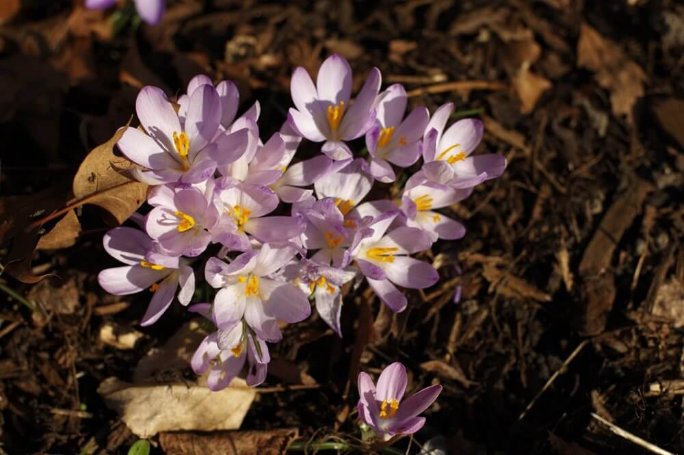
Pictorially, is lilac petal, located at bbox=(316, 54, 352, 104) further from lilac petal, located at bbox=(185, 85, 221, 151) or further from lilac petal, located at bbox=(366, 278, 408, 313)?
lilac petal, located at bbox=(366, 278, 408, 313)

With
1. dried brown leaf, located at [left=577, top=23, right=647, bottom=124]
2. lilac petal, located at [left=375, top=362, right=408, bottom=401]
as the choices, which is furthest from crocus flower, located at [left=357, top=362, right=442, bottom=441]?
dried brown leaf, located at [left=577, top=23, right=647, bottom=124]

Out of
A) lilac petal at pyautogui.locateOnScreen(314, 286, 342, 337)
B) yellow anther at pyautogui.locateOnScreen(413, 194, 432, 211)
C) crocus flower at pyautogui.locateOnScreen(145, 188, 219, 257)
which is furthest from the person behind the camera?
yellow anther at pyautogui.locateOnScreen(413, 194, 432, 211)

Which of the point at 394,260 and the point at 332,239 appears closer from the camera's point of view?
the point at 332,239

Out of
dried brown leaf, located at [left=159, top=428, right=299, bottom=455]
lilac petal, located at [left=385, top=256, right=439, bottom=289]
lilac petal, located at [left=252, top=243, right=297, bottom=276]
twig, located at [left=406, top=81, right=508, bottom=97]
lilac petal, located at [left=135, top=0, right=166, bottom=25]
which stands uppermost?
lilac petal, located at [left=135, top=0, right=166, bottom=25]

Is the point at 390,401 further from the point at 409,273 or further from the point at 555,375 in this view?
the point at 555,375

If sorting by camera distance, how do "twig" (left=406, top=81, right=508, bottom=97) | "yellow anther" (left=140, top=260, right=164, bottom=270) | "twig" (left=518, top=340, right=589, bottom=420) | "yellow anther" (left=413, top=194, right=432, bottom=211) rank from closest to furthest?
"yellow anther" (left=140, top=260, right=164, bottom=270)
"yellow anther" (left=413, top=194, right=432, bottom=211)
"twig" (left=518, top=340, right=589, bottom=420)
"twig" (left=406, top=81, right=508, bottom=97)

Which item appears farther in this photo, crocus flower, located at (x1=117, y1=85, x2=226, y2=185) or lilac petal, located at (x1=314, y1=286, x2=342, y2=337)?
lilac petal, located at (x1=314, y1=286, x2=342, y2=337)

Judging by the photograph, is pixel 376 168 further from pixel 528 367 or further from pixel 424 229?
pixel 528 367

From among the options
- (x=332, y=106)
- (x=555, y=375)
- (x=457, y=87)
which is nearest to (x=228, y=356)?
(x=332, y=106)
